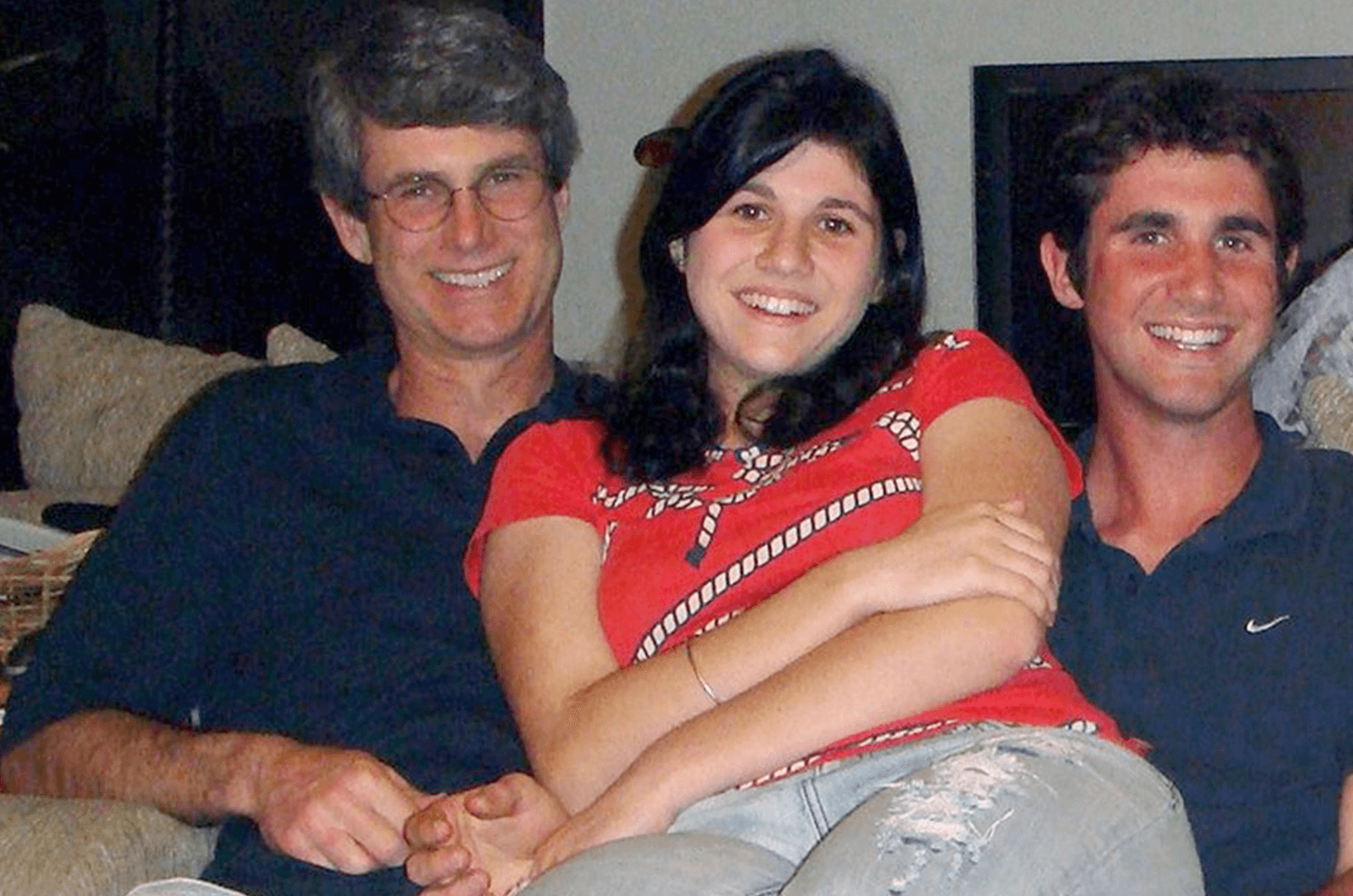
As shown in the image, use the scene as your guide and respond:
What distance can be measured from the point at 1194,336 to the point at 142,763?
979 mm

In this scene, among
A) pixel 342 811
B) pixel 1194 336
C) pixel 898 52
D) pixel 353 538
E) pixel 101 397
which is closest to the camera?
pixel 342 811

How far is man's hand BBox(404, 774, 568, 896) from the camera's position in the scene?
1.51 metres

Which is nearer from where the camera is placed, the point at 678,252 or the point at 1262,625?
the point at 1262,625

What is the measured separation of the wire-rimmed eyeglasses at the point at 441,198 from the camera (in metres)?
1.93

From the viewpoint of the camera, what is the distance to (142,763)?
173 centimetres

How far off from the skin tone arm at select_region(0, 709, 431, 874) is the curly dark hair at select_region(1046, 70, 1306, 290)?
2.57ft

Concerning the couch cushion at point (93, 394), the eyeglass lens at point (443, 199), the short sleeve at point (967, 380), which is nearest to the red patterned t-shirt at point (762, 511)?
the short sleeve at point (967, 380)

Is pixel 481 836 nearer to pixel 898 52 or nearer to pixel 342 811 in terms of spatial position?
pixel 342 811

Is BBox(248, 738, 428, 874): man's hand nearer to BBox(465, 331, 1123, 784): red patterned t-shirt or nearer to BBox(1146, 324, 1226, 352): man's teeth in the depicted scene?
BBox(465, 331, 1123, 784): red patterned t-shirt

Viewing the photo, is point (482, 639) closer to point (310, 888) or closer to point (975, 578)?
point (310, 888)

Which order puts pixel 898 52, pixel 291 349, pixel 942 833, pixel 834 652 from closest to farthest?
pixel 942 833 < pixel 834 652 < pixel 291 349 < pixel 898 52

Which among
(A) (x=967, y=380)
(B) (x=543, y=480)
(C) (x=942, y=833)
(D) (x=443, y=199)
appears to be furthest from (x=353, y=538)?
(C) (x=942, y=833)

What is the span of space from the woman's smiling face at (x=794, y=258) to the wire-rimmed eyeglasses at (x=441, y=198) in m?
0.27

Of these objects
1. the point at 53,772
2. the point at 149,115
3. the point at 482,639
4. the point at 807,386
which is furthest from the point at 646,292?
the point at 149,115
